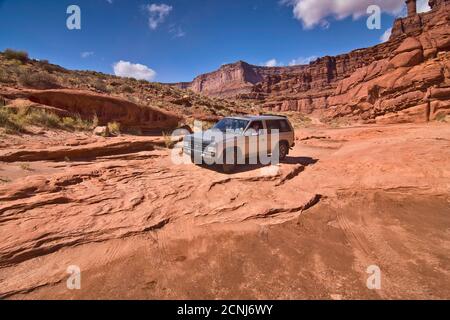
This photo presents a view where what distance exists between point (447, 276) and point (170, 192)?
435 cm

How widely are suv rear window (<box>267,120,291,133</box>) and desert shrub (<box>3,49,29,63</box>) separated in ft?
74.6

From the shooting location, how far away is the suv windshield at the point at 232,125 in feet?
24.9

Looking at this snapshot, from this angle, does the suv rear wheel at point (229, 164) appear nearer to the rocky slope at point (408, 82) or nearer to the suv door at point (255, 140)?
the suv door at point (255, 140)

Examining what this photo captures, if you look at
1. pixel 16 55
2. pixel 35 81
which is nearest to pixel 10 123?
pixel 35 81

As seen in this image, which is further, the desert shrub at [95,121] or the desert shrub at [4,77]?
the desert shrub at [4,77]

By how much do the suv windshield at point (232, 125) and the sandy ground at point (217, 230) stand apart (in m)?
1.57

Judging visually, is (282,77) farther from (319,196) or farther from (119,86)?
(319,196)

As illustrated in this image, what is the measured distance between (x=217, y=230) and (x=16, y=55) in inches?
1003

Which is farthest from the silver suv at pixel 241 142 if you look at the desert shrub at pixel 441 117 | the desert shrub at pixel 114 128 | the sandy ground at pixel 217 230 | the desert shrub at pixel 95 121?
the desert shrub at pixel 441 117

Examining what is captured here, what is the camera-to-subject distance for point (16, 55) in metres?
20.4

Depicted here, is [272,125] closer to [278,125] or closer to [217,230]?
[278,125]

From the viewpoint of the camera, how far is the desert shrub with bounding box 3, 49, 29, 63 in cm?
2003
